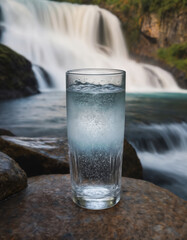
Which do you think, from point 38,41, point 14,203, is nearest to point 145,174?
point 14,203

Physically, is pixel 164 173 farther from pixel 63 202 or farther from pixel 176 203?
pixel 63 202

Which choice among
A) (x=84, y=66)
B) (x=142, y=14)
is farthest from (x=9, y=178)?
(x=142, y=14)

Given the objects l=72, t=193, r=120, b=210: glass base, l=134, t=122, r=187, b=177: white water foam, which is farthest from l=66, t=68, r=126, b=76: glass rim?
l=134, t=122, r=187, b=177: white water foam

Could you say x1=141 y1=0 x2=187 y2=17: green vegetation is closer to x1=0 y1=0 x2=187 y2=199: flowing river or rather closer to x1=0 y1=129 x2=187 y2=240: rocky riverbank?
x1=0 y1=0 x2=187 y2=199: flowing river

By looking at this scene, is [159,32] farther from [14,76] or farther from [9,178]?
[9,178]

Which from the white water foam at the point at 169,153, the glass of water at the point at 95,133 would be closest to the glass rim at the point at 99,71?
the glass of water at the point at 95,133

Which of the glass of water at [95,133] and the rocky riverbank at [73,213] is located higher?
the glass of water at [95,133]

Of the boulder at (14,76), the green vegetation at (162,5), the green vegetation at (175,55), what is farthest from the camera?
the green vegetation at (162,5)

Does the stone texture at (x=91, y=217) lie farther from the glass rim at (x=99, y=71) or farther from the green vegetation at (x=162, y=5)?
the green vegetation at (x=162, y=5)
